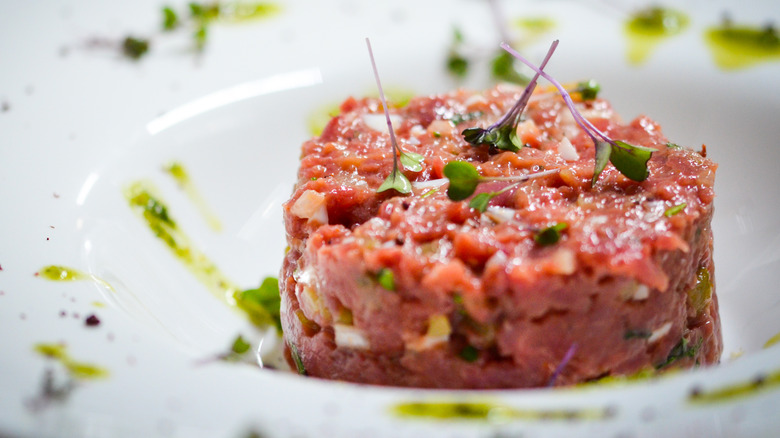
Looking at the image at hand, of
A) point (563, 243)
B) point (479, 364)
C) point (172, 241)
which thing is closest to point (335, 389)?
point (479, 364)

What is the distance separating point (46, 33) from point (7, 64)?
1.18 feet

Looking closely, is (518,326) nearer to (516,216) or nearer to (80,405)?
(516,216)

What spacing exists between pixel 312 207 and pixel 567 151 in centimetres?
120

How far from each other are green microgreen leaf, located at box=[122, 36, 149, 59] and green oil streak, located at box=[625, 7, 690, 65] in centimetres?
327

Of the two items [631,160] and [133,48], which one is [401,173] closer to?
[631,160]

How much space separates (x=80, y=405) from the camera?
93.3 inches

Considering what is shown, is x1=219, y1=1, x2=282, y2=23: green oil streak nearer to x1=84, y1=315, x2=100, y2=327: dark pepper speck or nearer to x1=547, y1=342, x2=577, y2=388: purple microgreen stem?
x1=84, y1=315, x2=100, y2=327: dark pepper speck

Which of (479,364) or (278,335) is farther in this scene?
(278,335)

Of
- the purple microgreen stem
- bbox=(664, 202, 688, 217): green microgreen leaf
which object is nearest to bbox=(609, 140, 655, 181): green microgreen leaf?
bbox=(664, 202, 688, 217): green microgreen leaf

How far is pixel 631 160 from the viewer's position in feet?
10.3

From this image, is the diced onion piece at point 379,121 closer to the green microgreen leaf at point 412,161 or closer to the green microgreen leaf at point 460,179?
the green microgreen leaf at point 412,161

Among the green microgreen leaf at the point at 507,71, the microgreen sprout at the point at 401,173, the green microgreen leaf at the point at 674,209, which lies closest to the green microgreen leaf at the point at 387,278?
the microgreen sprout at the point at 401,173

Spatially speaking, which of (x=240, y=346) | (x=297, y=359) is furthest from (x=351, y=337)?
(x=240, y=346)

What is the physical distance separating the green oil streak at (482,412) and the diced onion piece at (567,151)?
1449mm
